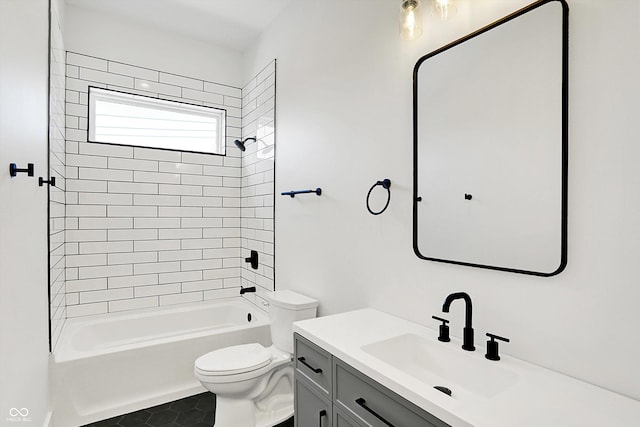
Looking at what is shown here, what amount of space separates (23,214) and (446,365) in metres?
1.81

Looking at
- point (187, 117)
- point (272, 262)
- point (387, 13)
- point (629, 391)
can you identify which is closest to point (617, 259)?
point (629, 391)

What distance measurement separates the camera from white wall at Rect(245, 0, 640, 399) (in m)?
0.99

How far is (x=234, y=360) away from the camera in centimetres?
204

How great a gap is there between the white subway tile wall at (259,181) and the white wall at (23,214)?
152cm

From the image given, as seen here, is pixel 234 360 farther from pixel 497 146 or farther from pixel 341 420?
Result: pixel 497 146

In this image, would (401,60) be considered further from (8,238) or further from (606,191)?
(8,238)

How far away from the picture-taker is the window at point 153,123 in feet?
9.70

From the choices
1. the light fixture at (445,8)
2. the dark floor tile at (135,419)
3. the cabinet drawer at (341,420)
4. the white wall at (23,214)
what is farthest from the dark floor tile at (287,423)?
the light fixture at (445,8)

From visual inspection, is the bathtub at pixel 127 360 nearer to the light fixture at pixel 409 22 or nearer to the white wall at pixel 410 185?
the white wall at pixel 410 185

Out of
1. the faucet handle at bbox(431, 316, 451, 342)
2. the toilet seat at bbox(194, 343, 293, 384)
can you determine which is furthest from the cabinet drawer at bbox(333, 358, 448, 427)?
the toilet seat at bbox(194, 343, 293, 384)

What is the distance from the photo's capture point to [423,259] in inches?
61.9

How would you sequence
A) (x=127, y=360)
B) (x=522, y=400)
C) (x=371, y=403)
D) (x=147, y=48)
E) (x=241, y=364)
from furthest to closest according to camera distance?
(x=147, y=48), (x=127, y=360), (x=241, y=364), (x=371, y=403), (x=522, y=400)

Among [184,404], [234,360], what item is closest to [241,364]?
[234,360]

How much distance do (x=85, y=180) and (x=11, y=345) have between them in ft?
6.57
